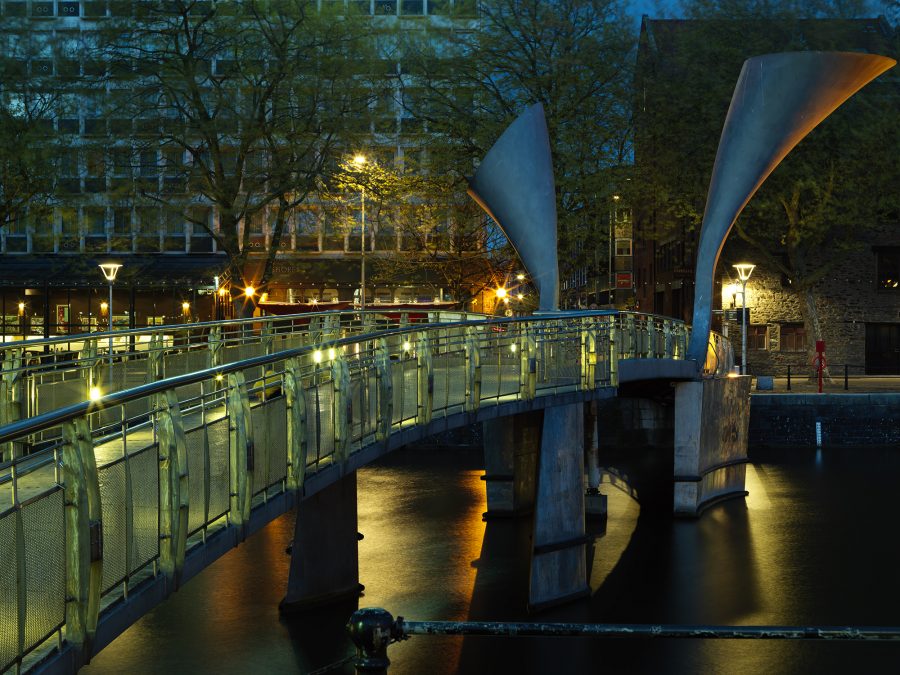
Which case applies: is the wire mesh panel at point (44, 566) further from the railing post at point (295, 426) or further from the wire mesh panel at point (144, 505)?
the railing post at point (295, 426)

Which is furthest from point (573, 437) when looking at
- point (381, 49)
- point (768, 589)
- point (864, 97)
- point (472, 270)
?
point (864, 97)

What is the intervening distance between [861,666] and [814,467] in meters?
20.8

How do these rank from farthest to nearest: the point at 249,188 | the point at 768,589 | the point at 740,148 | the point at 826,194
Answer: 1. the point at 826,194
2. the point at 249,188
3. the point at 740,148
4. the point at 768,589

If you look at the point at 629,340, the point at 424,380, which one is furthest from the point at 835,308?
the point at 424,380

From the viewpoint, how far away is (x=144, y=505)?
25.3ft

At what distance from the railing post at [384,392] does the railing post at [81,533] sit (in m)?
7.46

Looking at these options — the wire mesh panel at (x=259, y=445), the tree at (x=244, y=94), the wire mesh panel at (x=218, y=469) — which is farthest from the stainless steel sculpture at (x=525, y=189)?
the wire mesh panel at (x=218, y=469)

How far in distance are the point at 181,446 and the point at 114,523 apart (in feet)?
2.83

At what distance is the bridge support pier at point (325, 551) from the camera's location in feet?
63.0

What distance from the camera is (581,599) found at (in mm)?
22062

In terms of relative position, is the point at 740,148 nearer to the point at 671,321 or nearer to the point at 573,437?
the point at 671,321

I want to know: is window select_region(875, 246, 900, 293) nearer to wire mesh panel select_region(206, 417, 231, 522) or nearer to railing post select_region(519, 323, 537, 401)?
railing post select_region(519, 323, 537, 401)

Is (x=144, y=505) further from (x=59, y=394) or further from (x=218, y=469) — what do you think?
(x=59, y=394)

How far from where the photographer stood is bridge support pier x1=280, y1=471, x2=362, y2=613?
63.0 ft
